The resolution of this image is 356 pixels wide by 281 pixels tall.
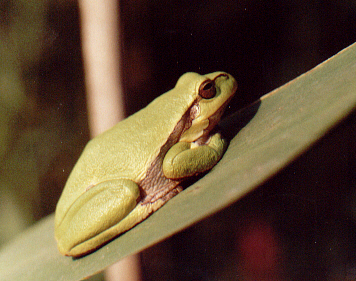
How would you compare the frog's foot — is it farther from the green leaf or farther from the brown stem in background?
the brown stem in background

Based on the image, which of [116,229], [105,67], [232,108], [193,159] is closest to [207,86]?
[193,159]

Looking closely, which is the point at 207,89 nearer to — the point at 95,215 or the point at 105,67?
the point at 105,67

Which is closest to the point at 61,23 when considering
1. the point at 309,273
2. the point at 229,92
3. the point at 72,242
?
the point at 229,92

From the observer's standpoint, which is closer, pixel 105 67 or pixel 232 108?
pixel 105 67

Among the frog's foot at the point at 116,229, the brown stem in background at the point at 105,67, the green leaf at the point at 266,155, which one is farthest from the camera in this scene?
the brown stem in background at the point at 105,67

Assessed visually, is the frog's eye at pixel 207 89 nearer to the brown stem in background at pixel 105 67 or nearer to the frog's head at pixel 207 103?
the frog's head at pixel 207 103

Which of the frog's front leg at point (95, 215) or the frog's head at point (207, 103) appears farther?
the frog's head at point (207, 103)

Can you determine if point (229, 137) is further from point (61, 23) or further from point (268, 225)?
point (61, 23)

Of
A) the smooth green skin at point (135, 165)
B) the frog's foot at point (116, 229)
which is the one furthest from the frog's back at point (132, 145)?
the frog's foot at point (116, 229)
